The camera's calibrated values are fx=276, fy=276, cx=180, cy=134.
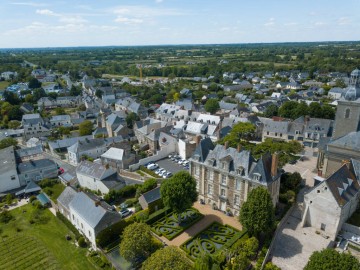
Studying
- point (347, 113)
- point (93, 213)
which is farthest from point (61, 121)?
point (347, 113)

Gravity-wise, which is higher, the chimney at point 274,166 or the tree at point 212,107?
the chimney at point 274,166

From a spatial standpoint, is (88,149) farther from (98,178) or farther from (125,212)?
(125,212)

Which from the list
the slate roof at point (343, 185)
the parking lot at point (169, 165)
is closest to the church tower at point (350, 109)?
the slate roof at point (343, 185)

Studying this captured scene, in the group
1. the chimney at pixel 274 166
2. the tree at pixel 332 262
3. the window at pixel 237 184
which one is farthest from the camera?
the window at pixel 237 184

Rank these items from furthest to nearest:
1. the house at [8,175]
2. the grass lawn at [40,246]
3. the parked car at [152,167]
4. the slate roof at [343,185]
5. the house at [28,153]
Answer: the house at [28,153] → the parked car at [152,167] → the house at [8,175] → the slate roof at [343,185] → the grass lawn at [40,246]

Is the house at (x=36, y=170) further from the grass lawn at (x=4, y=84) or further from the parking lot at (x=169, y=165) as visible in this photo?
the grass lawn at (x=4, y=84)

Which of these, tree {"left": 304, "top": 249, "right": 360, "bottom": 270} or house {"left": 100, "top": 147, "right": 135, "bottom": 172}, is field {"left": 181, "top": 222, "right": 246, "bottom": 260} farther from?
house {"left": 100, "top": 147, "right": 135, "bottom": 172}

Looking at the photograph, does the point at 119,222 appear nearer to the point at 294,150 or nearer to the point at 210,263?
the point at 210,263
